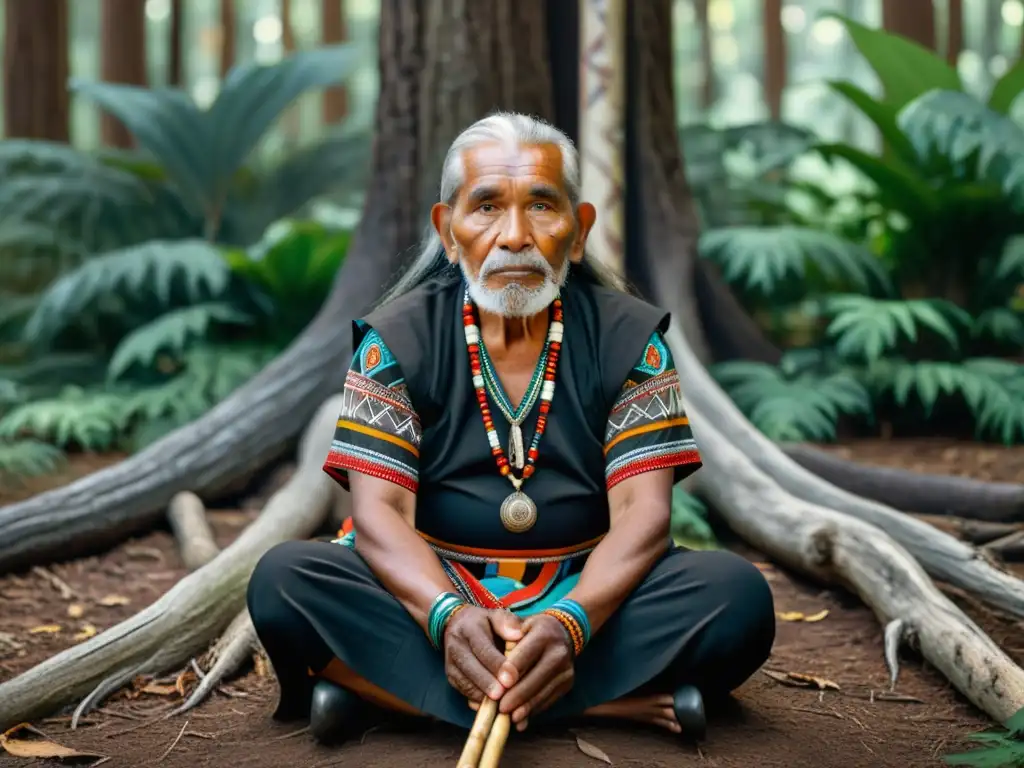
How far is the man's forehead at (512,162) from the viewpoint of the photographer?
8.71 feet

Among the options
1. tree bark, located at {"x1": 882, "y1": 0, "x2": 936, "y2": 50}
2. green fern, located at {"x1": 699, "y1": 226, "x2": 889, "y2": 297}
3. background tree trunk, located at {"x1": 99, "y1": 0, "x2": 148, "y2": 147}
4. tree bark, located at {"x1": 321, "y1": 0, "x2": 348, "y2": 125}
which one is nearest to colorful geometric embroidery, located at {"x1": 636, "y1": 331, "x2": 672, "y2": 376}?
green fern, located at {"x1": 699, "y1": 226, "x2": 889, "y2": 297}

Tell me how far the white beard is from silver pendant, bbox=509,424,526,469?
292 millimetres

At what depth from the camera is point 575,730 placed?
260 cm

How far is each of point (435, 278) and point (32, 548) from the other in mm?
2091

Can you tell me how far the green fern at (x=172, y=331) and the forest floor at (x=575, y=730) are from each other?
4.63 feet

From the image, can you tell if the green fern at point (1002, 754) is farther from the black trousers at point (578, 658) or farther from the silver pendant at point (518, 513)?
the silver pendant at point (518, 513)

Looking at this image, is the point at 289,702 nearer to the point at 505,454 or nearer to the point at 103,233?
the point at 505,454

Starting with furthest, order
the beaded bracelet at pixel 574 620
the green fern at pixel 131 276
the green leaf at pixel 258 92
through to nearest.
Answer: the green leaf at pixel 258 92 → the green fern at pixel 131 276 → the beaded bracelet at pixel 574 620

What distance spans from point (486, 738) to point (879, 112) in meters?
4.41

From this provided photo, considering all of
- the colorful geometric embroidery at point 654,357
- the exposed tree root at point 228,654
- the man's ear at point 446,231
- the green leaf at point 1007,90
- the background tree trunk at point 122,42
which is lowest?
the exposed tree root at point 228,654

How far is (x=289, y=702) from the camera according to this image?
2.76 metres

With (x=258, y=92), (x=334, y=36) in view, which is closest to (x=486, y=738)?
(x=258, y=92)

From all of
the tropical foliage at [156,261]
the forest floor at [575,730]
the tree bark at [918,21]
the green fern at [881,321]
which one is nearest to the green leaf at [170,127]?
the tropical foliage at [156,261]

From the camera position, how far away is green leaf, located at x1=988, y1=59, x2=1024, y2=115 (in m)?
5.58
